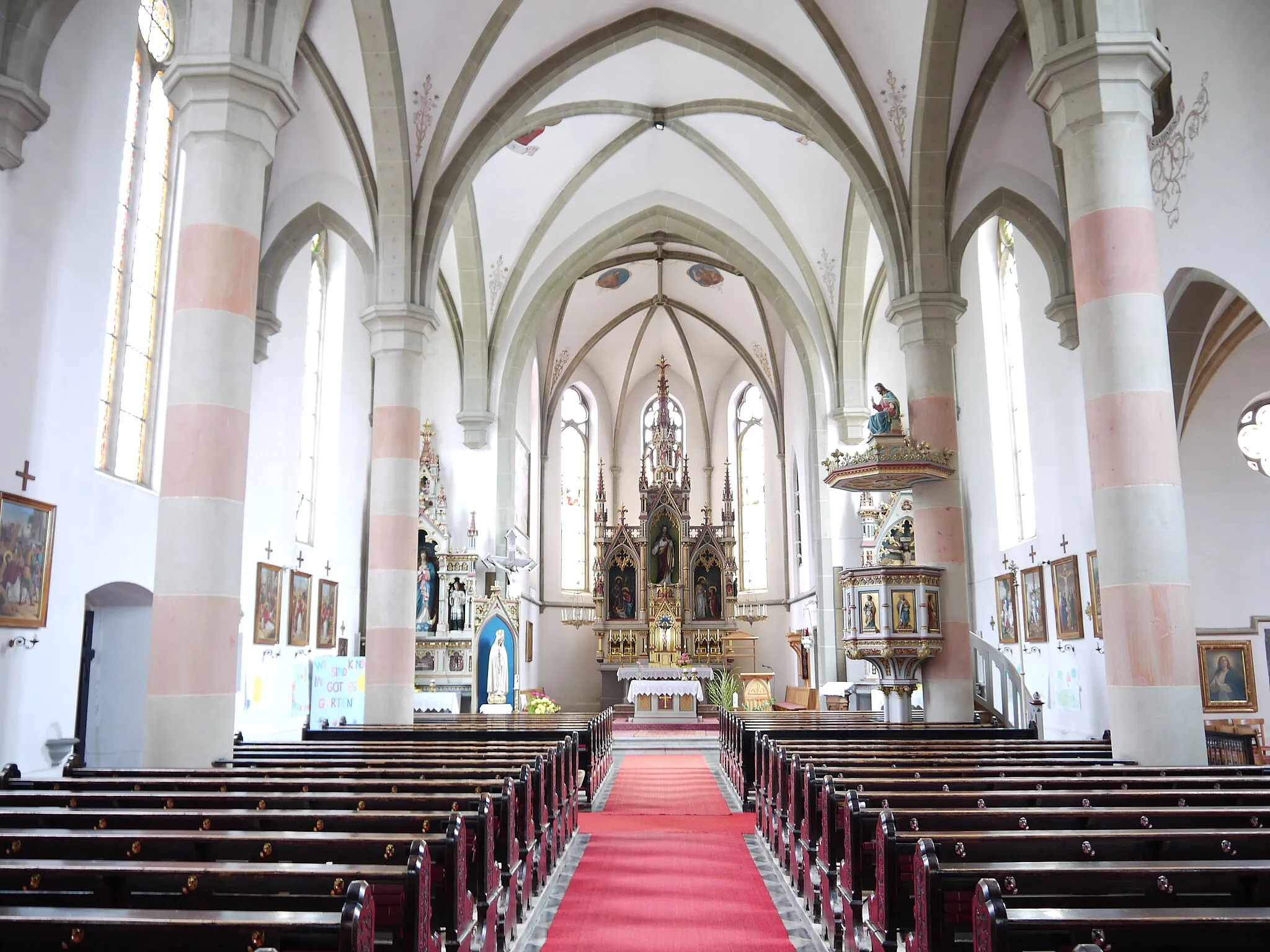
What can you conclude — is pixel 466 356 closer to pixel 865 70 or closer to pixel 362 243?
pixel 362 243

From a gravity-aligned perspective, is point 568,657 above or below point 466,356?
below

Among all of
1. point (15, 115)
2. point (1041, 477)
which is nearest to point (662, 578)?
point (1041, 477)

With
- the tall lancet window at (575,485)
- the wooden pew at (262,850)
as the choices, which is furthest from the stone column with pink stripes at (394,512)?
the tall lancet window at (575,485)

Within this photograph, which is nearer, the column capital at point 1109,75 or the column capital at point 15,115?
the column capital at point 1109,75

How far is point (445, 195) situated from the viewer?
1306 centimetres

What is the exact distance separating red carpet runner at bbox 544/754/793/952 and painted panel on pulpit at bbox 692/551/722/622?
15223 millimetres

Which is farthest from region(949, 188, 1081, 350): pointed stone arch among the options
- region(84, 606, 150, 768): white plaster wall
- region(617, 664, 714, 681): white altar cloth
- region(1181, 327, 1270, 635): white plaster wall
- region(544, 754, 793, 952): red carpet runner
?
region(617, 664, 714, 681): white altar cloth

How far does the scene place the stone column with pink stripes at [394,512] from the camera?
12.1 m

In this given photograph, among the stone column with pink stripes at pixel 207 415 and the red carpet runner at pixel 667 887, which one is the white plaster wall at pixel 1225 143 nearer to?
the red carpet runner at pixel 667 887

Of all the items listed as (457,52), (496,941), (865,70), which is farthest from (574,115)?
(496,941)

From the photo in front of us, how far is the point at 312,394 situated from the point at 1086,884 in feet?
49.6

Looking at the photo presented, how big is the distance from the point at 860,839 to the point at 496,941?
190 cm

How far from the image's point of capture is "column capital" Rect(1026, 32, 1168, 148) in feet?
24.8

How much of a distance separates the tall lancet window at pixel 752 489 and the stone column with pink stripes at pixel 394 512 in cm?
A: 1675
